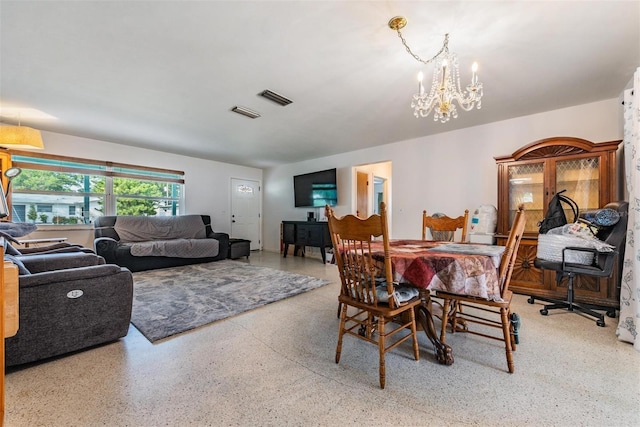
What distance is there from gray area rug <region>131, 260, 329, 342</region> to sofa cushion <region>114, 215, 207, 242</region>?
2.79 ft

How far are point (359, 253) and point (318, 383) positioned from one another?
780 mm

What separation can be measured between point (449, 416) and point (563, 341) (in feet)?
4.63

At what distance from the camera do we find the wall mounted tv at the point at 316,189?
541 centimetres

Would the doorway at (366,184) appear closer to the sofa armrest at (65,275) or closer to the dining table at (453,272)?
the dining table at (453,272)

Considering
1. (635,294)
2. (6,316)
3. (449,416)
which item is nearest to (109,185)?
(6,316)

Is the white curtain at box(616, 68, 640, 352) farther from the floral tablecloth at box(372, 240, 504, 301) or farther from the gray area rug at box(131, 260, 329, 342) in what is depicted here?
the gray area rug at box(131, 260, 329, 342)

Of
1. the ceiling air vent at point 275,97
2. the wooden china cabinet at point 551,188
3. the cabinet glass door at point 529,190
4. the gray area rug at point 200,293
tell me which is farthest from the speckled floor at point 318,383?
the ceiling air vent at point 275,97

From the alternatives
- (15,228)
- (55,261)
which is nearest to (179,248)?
(55,261)

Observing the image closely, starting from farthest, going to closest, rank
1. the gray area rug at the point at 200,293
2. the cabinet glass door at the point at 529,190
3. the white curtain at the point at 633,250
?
the cabinet glass door at the point at 529,190 → the gray area rug at the point at 200,293 → the white curtain at the point at 633,250

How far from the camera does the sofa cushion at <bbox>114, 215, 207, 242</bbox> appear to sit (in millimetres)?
4645

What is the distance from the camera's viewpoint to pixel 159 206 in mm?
5562

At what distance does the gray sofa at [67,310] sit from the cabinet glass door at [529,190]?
4.20m

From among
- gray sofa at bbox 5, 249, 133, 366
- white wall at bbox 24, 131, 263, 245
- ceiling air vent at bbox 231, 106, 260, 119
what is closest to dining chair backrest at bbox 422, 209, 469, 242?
ceiling air vent at bbox 231, 106, 260, 119

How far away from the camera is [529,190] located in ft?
10.5
